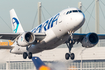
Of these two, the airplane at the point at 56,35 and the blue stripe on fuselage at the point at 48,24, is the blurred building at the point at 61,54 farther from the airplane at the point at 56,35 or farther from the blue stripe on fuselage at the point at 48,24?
the blue stripe on fuselage at the point at 48,24

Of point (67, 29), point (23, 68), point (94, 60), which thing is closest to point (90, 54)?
point (94, 60)

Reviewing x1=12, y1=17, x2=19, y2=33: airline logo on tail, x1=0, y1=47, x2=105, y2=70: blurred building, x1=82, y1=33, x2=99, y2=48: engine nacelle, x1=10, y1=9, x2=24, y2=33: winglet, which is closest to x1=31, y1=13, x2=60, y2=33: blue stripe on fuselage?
x1=82, y1=33, x2=99, y2=48: engine nacelle

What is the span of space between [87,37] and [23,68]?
199 ft

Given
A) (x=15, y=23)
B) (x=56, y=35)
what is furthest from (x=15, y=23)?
(x=56, y=35)

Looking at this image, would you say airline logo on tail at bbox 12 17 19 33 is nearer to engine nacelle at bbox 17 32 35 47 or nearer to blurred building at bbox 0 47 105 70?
engine nacelle at bbox 17 32 35 47

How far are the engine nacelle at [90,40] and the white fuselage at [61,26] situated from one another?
5.45 meters

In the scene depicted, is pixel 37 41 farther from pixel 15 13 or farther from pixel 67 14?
pixel 15 13

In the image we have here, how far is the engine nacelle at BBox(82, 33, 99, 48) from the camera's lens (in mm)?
52469

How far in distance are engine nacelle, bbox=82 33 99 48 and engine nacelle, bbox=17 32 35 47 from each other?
359 inches

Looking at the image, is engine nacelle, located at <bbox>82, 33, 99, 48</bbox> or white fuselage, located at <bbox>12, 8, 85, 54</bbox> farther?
engine nacelle, located at <bbox>82, 33, 99, 48</bbox>

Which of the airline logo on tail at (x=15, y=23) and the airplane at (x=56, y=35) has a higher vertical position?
the airline logo on tail at (x=15, y=23)

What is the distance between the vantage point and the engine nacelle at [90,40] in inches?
2066

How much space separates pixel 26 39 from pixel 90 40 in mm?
10904

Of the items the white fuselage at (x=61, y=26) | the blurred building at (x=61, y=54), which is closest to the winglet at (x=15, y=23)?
the white fuselage at (x=61, y=26)
